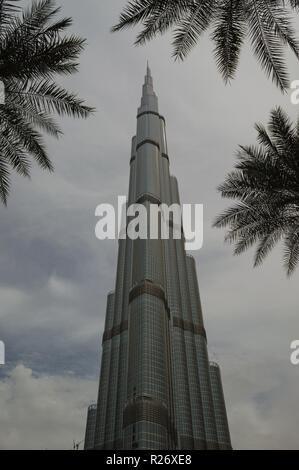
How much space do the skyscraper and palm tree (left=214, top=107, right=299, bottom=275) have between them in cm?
10471

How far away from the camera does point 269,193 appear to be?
55.9 feet

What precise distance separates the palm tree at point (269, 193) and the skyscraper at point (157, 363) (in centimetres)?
10471

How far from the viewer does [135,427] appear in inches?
4375

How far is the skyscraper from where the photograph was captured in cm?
11662

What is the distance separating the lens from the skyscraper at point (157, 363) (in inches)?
4592

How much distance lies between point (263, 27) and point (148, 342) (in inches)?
4798

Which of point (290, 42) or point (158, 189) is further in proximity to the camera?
point (158, 189)

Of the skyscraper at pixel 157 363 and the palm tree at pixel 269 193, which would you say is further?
the skyscraper at pixel 157 363

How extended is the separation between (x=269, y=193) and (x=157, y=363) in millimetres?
115124

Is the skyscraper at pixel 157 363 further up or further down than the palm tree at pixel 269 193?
further up

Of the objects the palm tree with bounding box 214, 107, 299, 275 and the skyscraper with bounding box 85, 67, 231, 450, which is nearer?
the palm tree with bounding box 214, 107, 299, 275

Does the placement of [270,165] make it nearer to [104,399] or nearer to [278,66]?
[278,66]
